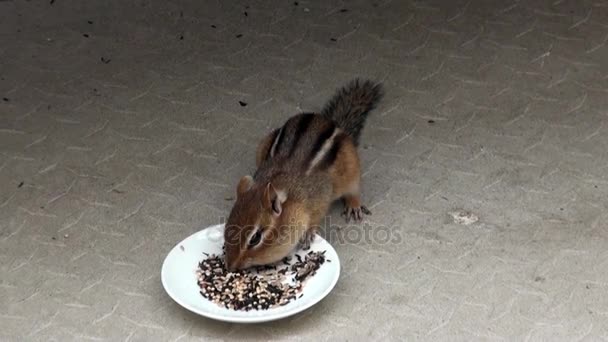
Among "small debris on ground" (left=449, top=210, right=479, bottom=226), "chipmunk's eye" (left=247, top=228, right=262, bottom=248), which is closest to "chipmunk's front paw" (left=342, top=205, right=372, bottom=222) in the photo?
"small debris on ground" (left=449, top=210, right=479, bottom=226)

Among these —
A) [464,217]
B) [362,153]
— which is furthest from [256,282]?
[362,153]

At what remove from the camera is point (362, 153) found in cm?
537

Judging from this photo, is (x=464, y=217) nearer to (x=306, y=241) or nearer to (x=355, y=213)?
(x=355, y=213)

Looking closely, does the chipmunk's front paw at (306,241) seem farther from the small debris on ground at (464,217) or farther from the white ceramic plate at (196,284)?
the small debris on ground at (464,217)

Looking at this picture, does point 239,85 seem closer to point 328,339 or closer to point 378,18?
point 378,18

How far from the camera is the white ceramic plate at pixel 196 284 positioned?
4.01 meters

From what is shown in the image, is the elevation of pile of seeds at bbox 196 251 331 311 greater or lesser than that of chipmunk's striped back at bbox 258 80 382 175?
lesser

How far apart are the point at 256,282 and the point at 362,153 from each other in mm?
1402

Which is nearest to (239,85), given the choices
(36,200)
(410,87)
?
(410,87)

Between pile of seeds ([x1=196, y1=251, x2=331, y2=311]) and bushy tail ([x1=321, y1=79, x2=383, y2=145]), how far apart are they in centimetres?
99

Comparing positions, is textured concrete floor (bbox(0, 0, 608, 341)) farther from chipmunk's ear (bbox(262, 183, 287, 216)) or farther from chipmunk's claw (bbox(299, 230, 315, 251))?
chipmunk's ear (bbox(262, 183, 287, 216))

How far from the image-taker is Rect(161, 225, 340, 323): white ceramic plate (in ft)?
13.1

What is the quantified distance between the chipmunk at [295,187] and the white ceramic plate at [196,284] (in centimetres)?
18

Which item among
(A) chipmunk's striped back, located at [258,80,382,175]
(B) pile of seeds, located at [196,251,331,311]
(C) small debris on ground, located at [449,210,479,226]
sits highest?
(A) chipmunk's striped back, located at [258,80,382,175]
